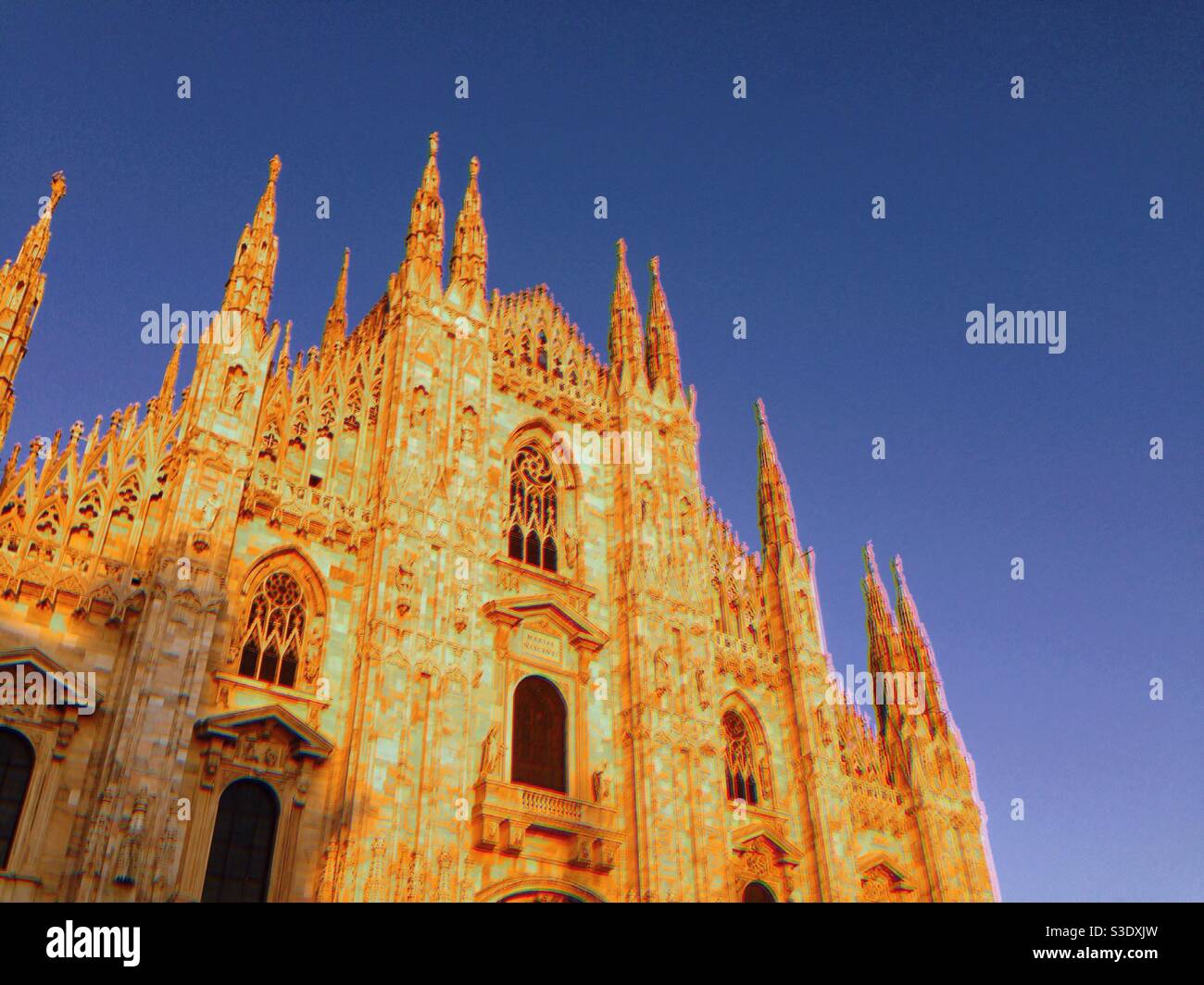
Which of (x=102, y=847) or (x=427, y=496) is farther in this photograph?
(x=427, y=496)

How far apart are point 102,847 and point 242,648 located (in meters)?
4.96

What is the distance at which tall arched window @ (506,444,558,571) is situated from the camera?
27.1 meters

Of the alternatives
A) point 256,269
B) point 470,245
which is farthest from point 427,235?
point 256,269

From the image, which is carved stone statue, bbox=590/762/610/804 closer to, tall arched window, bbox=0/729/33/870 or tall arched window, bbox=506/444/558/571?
tall arched window, bbox=506/444/558/571

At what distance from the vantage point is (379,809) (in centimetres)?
1977

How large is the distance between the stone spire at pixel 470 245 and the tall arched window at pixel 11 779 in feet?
51.9

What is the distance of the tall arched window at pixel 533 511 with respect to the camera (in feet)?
88.8

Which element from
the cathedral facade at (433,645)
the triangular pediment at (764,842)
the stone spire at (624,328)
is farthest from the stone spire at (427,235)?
the triangular pediment at (764,842)

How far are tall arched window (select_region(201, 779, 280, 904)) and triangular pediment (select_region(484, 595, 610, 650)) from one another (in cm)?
683

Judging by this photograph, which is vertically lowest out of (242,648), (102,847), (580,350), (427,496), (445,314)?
(102,847)

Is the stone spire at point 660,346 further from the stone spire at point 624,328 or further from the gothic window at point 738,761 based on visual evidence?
the gothic window at point 738,761
